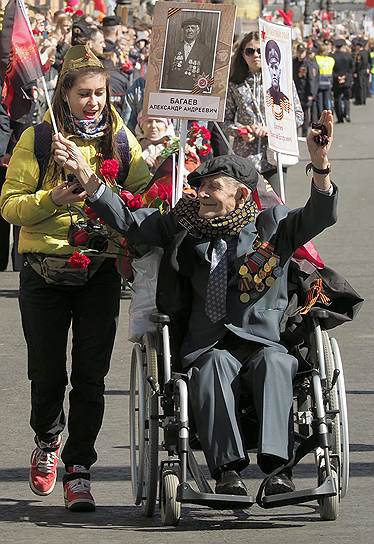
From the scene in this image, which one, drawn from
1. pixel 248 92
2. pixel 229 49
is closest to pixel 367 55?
pixel 248 92

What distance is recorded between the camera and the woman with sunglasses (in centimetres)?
1201

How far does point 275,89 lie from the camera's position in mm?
8289

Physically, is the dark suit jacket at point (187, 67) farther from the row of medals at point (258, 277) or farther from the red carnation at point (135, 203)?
the row of medals at point (258, 277)

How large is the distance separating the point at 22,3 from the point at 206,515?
7.53ft

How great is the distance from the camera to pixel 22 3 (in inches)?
277

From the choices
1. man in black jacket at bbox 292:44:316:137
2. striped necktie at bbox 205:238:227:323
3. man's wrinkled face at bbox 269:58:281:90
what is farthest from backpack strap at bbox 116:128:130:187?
man in black jacket at bbox 292:44:316:137

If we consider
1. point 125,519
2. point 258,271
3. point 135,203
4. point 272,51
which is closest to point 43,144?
point 135,203

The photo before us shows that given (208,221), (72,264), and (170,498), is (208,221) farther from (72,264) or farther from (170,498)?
(170,498)

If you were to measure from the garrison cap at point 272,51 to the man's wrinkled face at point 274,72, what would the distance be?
2 cm

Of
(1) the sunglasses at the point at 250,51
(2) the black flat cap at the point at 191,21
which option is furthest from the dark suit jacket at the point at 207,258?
(1) the sunglasses at the point at 250,51

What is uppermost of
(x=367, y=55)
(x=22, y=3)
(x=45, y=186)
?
(x=22, y=3)

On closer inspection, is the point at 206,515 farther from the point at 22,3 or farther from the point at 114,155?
the point at 22,3

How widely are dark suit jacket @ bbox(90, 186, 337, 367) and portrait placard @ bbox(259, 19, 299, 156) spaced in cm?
184

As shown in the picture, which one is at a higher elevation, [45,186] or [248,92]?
[45,186]
